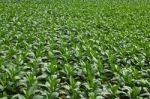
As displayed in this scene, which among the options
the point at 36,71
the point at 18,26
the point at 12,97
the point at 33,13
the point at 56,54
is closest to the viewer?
the point at 12,97

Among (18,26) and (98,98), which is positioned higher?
(18,26)

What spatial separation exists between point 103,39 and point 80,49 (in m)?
2.25

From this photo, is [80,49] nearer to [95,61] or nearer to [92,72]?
[95,61]

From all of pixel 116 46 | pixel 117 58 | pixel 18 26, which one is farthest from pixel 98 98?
pixel 18 26

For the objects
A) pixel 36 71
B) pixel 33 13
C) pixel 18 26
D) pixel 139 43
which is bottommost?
pixel 36 71

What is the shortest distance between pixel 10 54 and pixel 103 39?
4202mm

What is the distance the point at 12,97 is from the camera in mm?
6211

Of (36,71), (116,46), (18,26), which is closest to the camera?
(36,71)

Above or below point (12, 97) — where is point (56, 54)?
above

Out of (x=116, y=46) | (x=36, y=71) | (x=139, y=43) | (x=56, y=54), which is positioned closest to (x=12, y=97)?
(x=36, y=71)

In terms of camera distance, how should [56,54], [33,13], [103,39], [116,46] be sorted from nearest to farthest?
[56,54], [116,46], [103,39], [33,13]

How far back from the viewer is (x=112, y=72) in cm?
844

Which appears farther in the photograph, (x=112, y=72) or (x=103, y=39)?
(x=103, y=39)

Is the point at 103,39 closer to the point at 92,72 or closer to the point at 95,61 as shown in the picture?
the point at 95,61
